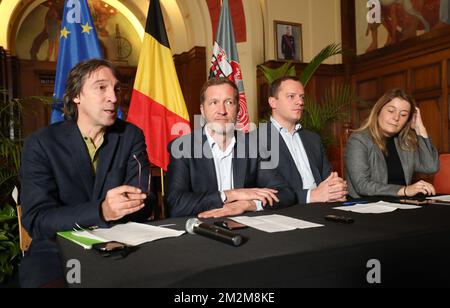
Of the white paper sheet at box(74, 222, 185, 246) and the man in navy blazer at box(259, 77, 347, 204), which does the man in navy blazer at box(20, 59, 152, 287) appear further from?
the man in navy blazer at box(259, 77, 347, 204)

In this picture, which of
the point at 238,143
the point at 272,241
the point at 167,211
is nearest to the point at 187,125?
the point at 238,143

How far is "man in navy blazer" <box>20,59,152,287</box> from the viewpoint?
59.8 inches

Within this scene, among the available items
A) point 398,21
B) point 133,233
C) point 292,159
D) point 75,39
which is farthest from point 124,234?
point 398,21

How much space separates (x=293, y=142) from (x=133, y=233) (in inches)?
73.1

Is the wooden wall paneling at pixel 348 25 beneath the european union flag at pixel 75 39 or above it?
above

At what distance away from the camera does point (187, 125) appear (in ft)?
13.4

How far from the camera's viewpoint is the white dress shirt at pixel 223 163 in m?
2.38

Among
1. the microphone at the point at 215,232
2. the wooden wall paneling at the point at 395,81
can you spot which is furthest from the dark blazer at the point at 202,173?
the wooden wall paneling at the point at 395,81

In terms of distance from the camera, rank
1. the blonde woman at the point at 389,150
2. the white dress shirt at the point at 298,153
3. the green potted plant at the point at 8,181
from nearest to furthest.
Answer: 1. the blonde woman at the point at 389,150
2. the white dress shirt at the point at 298,153
3. the green potted plant at the point at 8,181

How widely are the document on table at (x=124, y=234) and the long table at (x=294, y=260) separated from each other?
4 centimetres

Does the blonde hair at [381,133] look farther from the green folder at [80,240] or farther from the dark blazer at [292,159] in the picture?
the green folder at [80,240]

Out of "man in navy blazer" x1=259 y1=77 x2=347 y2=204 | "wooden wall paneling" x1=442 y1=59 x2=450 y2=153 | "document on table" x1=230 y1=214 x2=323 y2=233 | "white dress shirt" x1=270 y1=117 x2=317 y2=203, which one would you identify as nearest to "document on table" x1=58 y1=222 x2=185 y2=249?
"document on table" x1=230 y1=214 x2=323 y2=233

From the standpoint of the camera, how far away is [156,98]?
13.3 feet
